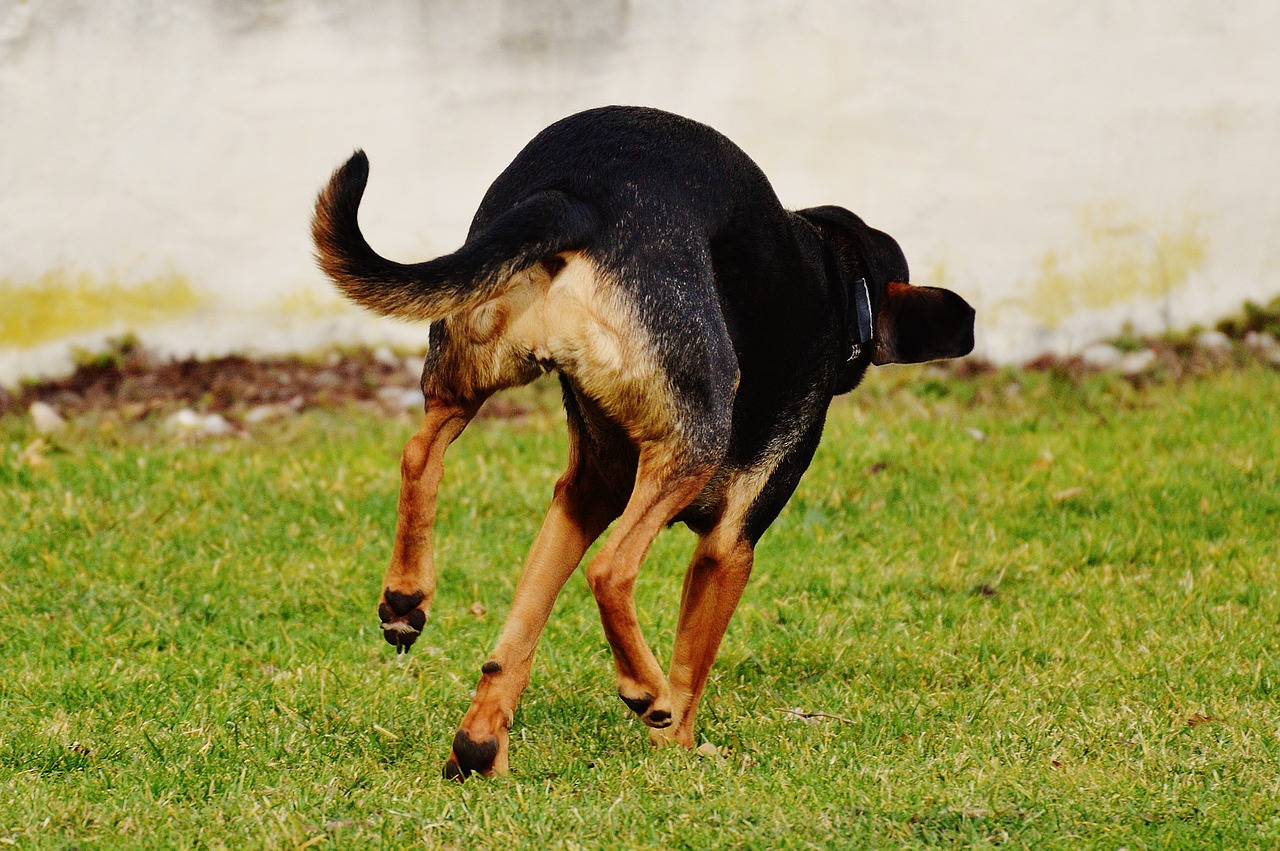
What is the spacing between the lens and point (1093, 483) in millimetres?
7254

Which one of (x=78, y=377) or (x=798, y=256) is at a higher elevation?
(x=798, y=256)

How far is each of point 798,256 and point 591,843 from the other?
5.81ft

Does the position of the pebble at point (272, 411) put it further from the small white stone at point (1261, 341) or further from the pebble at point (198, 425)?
the small white stone at point (1261, 341)

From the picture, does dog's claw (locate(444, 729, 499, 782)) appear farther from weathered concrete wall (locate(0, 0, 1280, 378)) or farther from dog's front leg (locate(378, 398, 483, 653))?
weathered concrete wall (locate(0, 0, 1280, 378))

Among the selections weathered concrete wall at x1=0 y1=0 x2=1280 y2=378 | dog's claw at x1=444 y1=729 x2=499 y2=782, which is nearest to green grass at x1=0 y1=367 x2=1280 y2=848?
dog's claw at x1=444 y1=729 x2=499 y2=782

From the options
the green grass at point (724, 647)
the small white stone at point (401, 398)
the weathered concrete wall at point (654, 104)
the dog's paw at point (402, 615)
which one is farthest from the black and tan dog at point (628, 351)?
the weathered concrete wall at point (654, 104)

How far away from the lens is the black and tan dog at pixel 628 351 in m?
3.62

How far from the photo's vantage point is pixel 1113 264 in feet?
30.7

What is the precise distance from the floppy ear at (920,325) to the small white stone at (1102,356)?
16.1 feet

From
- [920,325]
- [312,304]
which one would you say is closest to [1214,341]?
[920,325]

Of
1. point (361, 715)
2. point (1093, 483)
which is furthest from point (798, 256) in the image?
point (1093, 483)

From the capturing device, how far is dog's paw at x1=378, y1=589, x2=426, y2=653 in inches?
156

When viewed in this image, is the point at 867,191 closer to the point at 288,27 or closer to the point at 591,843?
the point at 288,27

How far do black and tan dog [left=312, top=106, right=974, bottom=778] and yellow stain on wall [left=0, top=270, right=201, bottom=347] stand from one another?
5.12 meters
